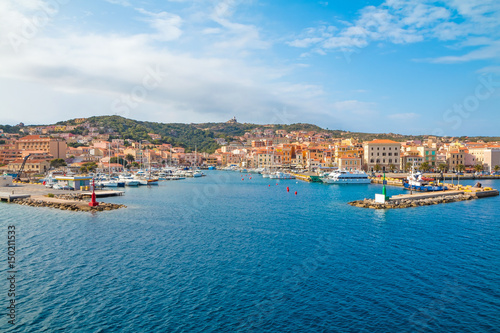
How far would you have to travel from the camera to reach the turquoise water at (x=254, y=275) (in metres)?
7.74

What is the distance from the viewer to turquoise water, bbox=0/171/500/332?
7.74m

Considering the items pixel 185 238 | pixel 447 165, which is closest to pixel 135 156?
pixel 447 165

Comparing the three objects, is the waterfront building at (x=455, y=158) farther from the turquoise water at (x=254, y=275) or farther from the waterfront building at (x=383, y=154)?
the turquoise water at (x=254, y=275)

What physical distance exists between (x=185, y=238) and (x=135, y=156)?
6737cm

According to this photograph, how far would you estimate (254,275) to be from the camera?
10.4 meters

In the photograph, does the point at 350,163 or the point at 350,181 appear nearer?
the point at 350,181

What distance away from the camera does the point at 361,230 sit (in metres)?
16.5

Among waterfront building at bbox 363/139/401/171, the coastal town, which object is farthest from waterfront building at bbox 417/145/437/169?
waterfront building at bbox 363/139/401/171

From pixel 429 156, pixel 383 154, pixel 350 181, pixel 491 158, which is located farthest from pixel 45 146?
pixel 491 158

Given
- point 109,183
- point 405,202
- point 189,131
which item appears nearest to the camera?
point 405,202

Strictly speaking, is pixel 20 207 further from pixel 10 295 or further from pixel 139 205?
pixel 10 295

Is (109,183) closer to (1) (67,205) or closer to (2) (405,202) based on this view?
(1) (67,205)

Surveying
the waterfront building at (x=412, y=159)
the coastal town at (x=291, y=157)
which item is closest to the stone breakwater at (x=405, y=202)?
the coastal town at (x=291, y=157)

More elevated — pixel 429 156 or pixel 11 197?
pixel 429 156
